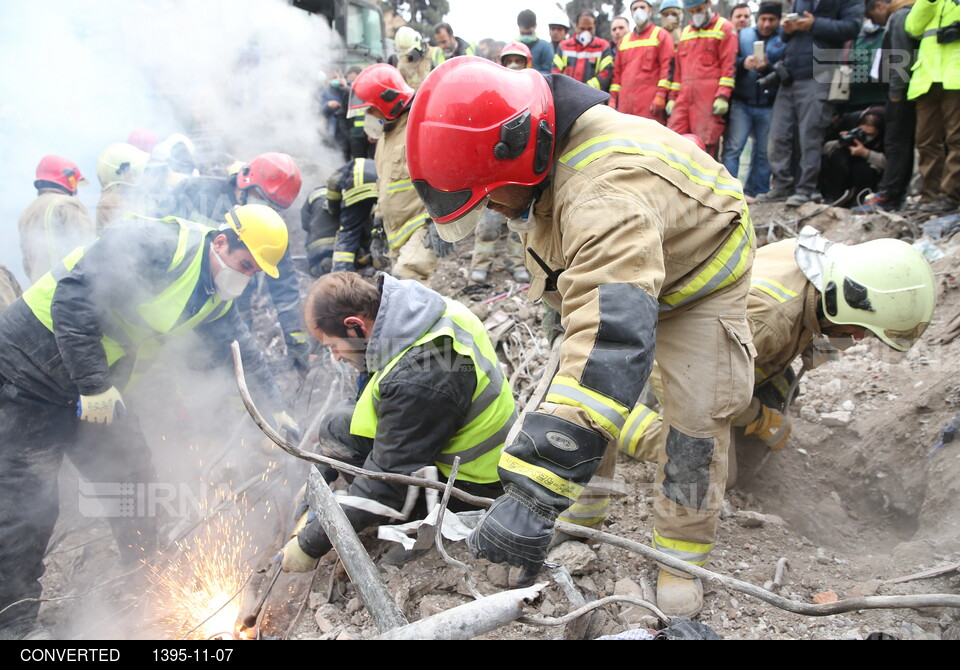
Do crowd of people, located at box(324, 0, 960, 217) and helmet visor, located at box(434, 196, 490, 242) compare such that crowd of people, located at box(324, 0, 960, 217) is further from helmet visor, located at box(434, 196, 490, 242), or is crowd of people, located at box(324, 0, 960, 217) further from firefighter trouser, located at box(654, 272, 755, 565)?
helmet visor, located at box(434, 196, 490, 242)

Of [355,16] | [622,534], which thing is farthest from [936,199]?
[355,16]

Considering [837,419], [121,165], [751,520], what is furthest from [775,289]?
[121,165]

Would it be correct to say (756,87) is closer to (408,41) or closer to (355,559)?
(408,41)

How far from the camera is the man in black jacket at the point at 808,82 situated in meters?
5.62

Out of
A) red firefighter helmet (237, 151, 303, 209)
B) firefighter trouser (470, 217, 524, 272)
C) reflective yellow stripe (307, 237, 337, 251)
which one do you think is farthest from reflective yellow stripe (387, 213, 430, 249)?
reflective yellow stripe (307, 237, 337, 251)

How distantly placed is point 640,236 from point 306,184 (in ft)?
32.0

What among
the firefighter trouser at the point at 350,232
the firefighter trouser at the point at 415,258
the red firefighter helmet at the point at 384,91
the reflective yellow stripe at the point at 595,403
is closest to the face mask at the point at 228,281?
the firefighter trouser at the point at 415,258

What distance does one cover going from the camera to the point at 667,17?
6980mm

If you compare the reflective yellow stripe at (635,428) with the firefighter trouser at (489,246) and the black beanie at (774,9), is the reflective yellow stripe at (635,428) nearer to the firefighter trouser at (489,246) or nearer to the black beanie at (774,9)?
the firefighter trouser at (489,246)

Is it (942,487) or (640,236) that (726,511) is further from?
(640,236)

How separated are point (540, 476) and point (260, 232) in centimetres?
287

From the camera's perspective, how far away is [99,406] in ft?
11.1

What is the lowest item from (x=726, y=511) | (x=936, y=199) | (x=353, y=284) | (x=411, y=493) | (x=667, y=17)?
(x=726, y=511)

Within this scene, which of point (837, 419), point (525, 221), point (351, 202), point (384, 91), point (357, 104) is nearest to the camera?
point (525, 221)
